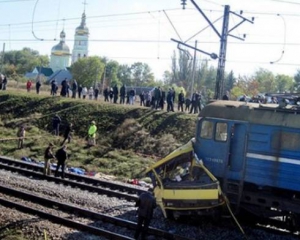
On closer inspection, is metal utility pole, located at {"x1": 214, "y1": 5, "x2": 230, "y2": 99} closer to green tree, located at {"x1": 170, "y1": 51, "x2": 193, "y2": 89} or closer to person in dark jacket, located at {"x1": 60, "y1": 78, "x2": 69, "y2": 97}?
person in dark jacket, located at {"x1": 60, "y1": 78, "x2": 69, "y2": 97}

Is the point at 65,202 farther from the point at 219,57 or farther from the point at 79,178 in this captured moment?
the point at 219,57

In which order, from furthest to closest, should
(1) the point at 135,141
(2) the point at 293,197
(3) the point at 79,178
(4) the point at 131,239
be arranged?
(1) the point at 135,141 → (3) the point at 79,178 → (2) the point at 293,197 → (4) the point at 131,239

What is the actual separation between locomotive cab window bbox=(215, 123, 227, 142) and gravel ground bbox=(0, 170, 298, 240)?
2.65m

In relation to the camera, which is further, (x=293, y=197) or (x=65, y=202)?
(x=65, y=202)

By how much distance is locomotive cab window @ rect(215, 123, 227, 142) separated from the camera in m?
14.4

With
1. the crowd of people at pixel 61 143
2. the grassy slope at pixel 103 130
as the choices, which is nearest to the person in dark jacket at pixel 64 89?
the grassy slope at pixel 103 130

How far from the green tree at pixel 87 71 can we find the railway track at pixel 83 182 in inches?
2407

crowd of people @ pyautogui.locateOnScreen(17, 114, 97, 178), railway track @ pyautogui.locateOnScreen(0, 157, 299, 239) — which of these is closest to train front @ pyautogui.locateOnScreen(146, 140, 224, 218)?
railway track @ pyautogui.locateOnScreen(0, 157, 299, 239)

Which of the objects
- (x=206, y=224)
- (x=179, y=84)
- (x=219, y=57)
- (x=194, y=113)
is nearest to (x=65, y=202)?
(x=206, y=224)

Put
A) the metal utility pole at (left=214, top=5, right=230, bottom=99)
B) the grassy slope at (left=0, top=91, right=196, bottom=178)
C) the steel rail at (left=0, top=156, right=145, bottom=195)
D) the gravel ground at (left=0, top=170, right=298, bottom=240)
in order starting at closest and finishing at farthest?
the gravel ground at (left=0, top=170, right=298, bottom=240) → the steel rail at (left=0, top=156, right=145, bottom=195) → the metal utility pole at (left=214, top=5, right=230, bottom=99) → the grassy slope at (left=0, top=91, right=196, bottom=178)

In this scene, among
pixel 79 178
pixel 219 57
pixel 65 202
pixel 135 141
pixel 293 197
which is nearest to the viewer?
pixel 293 197

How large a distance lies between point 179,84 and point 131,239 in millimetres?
72827

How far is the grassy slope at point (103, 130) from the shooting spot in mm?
27344

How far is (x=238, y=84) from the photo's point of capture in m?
83.6
